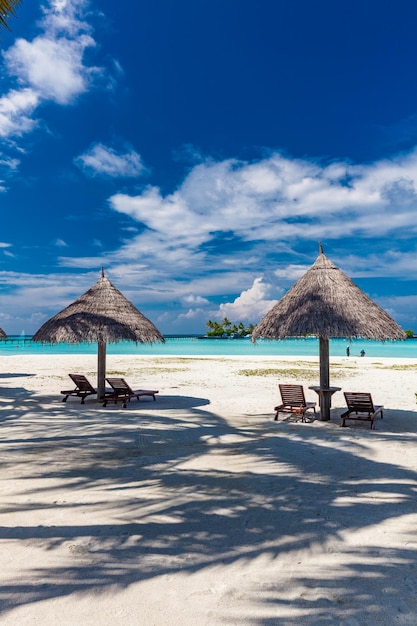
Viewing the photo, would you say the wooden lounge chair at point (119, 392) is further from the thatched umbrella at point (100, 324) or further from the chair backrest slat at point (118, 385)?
the thatched umbrella at point (100, 324)

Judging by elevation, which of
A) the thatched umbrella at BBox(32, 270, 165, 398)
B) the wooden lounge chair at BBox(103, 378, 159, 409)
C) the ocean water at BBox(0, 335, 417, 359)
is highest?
the thatched umbrella at BBox(32, 270, 165, 398)

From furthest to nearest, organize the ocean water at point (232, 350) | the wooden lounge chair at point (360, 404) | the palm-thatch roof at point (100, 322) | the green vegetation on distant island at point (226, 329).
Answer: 1. the green vegetation on distant island at point (226, 329)
2. the ocean water at point (232, 350)
3. the palm-thatch roof at point (100, 322)
4. the wooden lounge chair at point (360, 404)

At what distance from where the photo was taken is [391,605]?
305 cm

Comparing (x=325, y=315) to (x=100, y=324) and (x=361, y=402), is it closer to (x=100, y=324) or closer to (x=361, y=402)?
(x=361, y=402)

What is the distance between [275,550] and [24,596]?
→ 2046 mm

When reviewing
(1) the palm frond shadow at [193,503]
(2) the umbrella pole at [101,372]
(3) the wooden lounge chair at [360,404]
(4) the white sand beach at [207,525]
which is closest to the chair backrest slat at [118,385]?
(2) the umbrella pole at [101,372]

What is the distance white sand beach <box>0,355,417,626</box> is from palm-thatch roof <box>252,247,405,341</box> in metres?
2.07

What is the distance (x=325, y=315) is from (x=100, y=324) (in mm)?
5946

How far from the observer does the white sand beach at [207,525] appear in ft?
10.1

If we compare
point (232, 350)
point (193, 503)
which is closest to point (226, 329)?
point (232, 350)

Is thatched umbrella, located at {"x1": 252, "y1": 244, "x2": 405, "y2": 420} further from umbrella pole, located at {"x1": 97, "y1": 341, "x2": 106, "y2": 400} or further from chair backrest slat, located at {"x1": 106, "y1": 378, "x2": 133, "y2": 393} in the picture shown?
umbrella pole, located at {"x1": 97, "y1": 341, "x2": 106, "y2": 400}

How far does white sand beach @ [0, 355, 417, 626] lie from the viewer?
308 centimetres

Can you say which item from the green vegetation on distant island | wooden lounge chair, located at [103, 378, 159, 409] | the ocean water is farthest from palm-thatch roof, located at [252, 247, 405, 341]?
the green vegetation on distant island

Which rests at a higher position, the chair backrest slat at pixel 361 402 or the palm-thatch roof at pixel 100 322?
the palm-thatch roof at pixel 100 322
